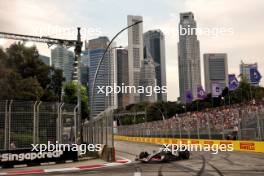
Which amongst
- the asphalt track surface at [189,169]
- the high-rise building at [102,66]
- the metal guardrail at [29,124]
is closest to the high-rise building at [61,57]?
the high-rise building at [102,66]

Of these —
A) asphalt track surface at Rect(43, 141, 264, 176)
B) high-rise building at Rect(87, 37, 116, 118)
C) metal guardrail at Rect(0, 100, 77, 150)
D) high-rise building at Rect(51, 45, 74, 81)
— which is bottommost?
asphalt track surface at Rect(43, 141, 264, 176)

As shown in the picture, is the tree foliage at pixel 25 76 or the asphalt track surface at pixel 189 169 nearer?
the asphalt track surface at pixel 189 169

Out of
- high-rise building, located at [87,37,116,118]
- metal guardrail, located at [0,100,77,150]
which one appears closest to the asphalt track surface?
metal guardrail, located at [0,100,77,150]

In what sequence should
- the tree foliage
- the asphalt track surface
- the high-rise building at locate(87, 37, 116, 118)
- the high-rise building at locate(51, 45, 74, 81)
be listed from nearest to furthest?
1. the asphalt track surface
2. the high-rise building at locate(87, 37, 116, 118)
3. the tree foliage
4. the high-rise building at locate(51, 45, 74, 81)

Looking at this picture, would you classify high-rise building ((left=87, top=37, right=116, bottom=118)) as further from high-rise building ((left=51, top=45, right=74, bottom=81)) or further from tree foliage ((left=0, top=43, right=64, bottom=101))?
high-rise building ((left=51, top=45, right=74, bottom=81))

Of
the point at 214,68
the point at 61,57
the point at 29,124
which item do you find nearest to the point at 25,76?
the point at 29,124

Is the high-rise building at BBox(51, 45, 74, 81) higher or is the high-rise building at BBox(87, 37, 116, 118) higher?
the high-rise building at BBox(51, 45, 74, 81)

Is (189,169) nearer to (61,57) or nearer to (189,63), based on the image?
(61,57)

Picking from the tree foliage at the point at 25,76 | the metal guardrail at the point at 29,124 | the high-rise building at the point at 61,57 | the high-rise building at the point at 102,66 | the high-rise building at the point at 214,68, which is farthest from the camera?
the high-rise building at the point at 214,68

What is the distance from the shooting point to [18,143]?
66.3 ft

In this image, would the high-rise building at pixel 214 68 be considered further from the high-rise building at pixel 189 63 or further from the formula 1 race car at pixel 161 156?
the formula 1 race car at pixel 161 156

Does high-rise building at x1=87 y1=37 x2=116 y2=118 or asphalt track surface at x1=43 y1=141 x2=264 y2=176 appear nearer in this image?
asphalt track surface at x1=43 y1=141 x2=264 y2=176

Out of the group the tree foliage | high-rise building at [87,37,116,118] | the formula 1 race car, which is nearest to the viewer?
the formula 1 race car

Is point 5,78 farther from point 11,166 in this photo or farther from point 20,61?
point 11,166
